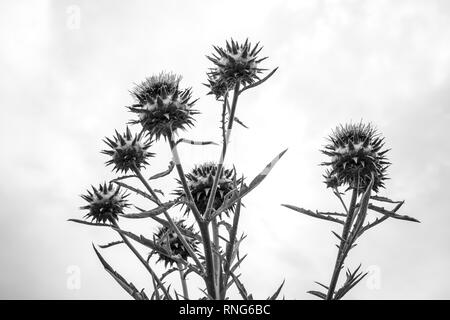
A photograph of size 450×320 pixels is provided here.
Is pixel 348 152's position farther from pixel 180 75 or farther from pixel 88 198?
pixel 88 198

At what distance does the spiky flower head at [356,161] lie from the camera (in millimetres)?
3879

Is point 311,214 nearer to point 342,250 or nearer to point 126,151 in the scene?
point 342,250

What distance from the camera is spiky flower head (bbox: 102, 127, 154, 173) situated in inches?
152

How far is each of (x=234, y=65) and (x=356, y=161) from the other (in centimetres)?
128

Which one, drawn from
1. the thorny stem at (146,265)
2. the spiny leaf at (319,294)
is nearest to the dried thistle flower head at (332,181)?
the spiny leaf at (319,294)

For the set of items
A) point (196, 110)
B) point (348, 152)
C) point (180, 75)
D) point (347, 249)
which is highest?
point (180, 75)

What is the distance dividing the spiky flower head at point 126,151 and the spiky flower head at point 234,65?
0.80 metres

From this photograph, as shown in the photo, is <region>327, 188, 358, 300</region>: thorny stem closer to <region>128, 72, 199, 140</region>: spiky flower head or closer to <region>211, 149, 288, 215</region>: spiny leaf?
<region>211, 149, 288, 215</region>: spiny leaf

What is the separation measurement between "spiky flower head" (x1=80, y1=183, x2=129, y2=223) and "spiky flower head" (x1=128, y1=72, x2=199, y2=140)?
0.83m

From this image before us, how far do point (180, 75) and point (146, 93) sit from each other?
0.41 m

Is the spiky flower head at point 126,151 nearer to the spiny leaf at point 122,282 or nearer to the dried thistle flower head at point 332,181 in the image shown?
the spiny leaf at point 122,282
